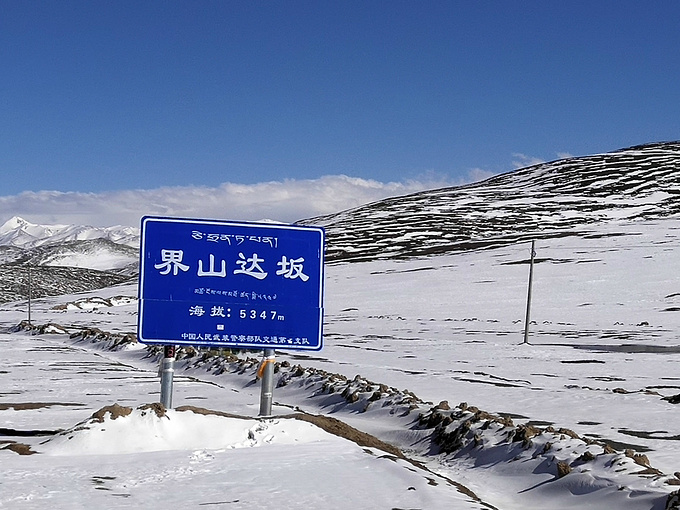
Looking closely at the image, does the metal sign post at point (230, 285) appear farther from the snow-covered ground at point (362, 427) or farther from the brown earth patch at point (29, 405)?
the brown earth patch at point (29, 405)

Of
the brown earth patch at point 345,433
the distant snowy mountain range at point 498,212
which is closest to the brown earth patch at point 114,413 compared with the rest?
the brown earth patch at point 345,433

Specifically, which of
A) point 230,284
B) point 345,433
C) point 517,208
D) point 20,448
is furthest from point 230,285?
point 517,208

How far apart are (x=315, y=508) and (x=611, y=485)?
9.01 feet

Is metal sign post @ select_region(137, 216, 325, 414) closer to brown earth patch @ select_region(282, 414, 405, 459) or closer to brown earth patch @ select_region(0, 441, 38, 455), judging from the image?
brown earth patch @ select_region(282, 414, 405, 459)

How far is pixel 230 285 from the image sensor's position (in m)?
8.51

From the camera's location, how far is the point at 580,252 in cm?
7531

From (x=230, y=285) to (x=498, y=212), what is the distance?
116720 mm

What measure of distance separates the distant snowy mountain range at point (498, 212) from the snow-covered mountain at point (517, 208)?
0.14 metres

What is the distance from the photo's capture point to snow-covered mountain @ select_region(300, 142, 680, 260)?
98.7m

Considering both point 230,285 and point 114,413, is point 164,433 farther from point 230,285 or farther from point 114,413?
point 230,285

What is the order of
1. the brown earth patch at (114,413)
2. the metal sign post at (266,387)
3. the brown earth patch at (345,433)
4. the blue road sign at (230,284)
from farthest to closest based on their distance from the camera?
the brown earth patch at (345,433)
the metal sign post at (266,387)
the blue road sign at (230,284)
the brown earth patch at (114,413)

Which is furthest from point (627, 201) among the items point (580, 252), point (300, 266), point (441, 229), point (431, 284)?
point (300, 266)

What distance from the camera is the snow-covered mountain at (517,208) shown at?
324 ft

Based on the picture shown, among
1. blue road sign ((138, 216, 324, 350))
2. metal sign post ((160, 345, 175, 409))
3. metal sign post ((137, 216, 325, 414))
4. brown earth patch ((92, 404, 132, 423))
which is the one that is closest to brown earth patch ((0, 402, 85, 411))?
brown earth patch ((92, 404, 132, 423))
